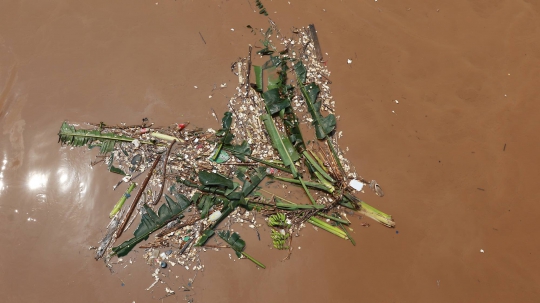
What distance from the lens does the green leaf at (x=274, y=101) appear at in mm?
3062

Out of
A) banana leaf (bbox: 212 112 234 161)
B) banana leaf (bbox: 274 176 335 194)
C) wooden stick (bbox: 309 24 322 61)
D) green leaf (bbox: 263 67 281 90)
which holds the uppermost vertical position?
wooden stick (bbox: 309 24 322 61)

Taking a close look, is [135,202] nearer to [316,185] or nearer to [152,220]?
[152,220]

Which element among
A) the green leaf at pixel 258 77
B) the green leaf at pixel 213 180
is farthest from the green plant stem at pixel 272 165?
the green leaf at pixel 258 77

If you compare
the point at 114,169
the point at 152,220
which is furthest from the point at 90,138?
the point at 152,220

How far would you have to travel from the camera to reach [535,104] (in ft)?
10.9

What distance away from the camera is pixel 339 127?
3230 mm

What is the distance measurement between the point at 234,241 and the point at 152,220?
0.72 m

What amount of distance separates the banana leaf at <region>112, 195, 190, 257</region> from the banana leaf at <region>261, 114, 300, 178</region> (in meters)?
0.91

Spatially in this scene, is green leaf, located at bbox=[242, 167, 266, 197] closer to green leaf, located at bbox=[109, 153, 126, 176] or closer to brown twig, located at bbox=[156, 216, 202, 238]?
brown twig, located at bbox=[156, 216, 202, 238]

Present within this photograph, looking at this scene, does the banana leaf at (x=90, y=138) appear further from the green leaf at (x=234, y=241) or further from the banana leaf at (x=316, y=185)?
the banana leaf at (x=316, y=185)

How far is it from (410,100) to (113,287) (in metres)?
3.17

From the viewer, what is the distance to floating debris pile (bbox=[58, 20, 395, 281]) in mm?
2930

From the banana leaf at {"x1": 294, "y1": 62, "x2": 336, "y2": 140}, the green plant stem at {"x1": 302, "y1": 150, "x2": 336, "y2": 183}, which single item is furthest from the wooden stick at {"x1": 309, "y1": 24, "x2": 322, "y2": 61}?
the green plant stem at {"x1": 302, "y1": 150, "x2": 336, "y2": 183}

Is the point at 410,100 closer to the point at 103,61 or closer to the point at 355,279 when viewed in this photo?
the point at 355,279
